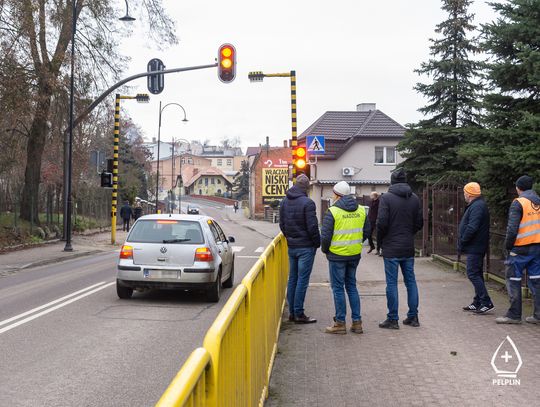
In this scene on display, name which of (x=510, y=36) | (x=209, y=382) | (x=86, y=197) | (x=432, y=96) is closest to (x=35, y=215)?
(x=86, y=197)

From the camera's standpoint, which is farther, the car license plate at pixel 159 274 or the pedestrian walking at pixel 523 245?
the car license plate at pixel 159 274

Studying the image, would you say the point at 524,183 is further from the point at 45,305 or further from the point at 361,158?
the point at 361,158

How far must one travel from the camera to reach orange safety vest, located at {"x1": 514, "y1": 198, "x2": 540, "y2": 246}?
7.92m

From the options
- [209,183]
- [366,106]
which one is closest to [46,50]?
[366,106]

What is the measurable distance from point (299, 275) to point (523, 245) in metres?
2.83

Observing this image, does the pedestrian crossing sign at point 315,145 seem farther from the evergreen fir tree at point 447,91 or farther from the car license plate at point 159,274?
the car license plate at point 159,274

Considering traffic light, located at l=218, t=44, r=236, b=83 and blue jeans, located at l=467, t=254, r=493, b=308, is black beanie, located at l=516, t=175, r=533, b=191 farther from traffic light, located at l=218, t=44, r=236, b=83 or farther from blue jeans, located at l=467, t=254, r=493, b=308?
traffic light, located at l=218, t=44, r=236, b=83

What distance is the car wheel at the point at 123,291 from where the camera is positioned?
10.9 m

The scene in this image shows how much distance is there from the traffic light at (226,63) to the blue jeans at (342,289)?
1133cm

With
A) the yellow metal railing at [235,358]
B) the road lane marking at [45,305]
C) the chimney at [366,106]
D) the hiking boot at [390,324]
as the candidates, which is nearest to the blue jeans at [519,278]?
the hiking boot at [390,324]

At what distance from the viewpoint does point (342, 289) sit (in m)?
7.71

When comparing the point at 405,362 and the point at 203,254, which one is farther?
the point at 203,254

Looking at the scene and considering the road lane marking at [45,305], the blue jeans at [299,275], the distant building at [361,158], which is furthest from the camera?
the distant building at [361,158]

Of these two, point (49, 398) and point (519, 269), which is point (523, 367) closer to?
point (519, 269)
